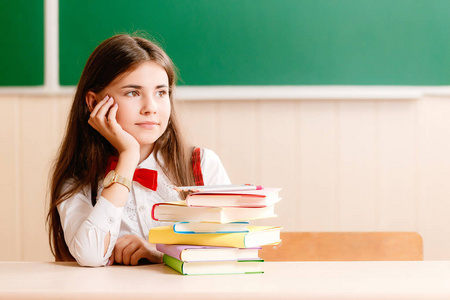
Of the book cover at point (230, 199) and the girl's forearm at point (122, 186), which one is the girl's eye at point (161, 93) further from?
the book cover at point (230, 199)

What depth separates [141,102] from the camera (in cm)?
151

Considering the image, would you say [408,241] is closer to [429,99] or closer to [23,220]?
[429,99]

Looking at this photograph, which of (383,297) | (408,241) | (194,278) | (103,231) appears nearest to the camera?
(383,297)

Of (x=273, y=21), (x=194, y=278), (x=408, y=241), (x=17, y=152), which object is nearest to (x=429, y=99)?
(x=273, y=21)

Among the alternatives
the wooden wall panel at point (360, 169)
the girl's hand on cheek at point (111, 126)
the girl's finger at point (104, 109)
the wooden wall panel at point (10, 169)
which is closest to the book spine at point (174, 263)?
the girl's hand on cheek at point (111, 126)

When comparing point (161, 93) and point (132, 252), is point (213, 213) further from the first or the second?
point (161, 93)

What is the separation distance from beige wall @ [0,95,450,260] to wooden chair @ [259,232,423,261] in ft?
2.13

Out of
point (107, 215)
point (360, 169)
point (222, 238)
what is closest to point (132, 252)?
point (107, 215)

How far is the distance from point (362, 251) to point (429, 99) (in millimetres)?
978

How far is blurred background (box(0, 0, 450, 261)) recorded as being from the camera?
2275 millimetres

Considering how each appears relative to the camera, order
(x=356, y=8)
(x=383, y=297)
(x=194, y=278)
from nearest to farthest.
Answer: (x=383, y=297) < (x=194, y=278) < (x=356, y=8)

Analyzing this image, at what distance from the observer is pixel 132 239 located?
1.40 metres

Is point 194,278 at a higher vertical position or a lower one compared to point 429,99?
lower

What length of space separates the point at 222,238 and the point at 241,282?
0.39 feet
